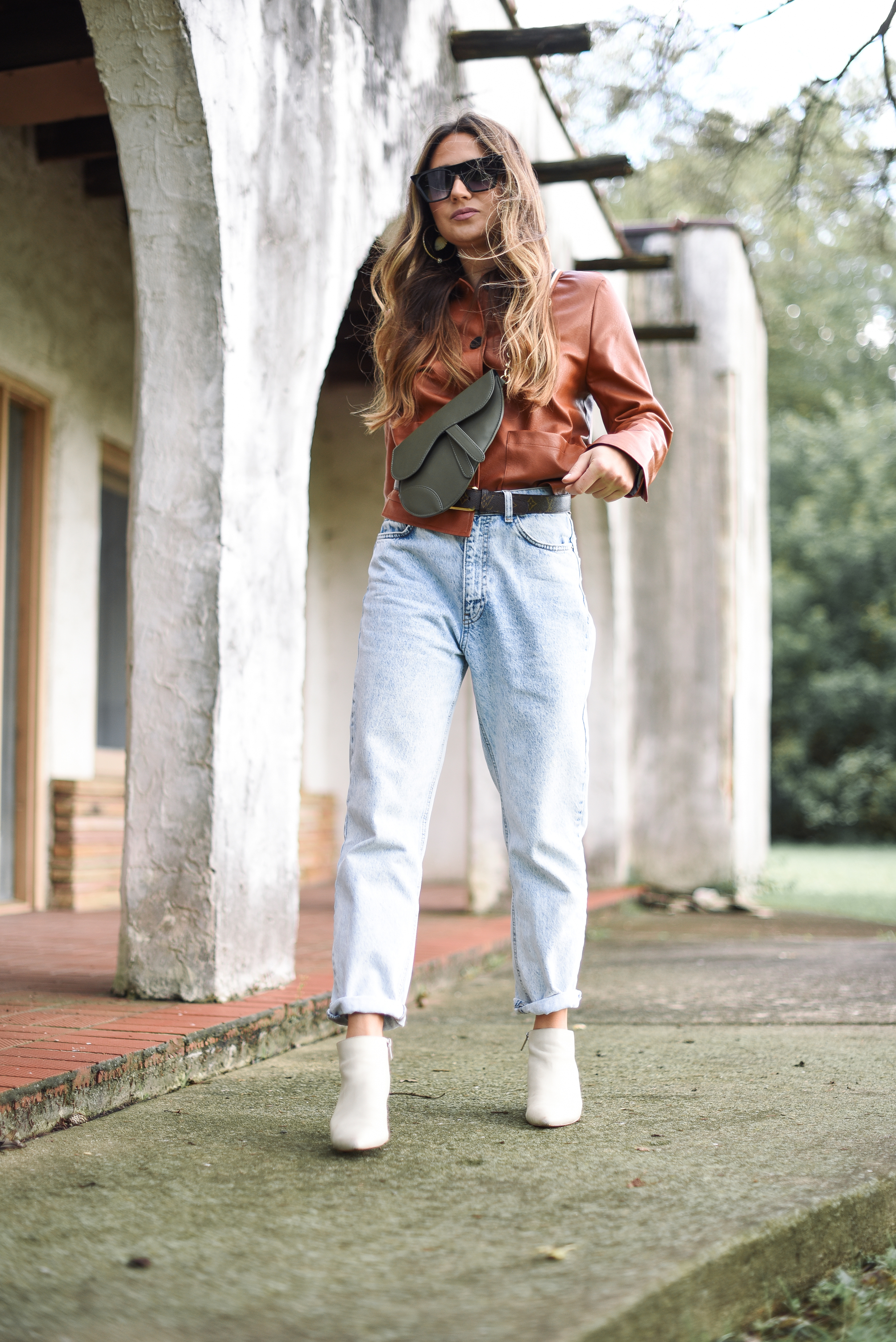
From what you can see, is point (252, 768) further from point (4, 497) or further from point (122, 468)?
point (122, 468)

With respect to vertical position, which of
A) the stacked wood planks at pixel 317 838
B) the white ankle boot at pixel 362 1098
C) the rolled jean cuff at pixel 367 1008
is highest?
the rolled jean cuff at pixel 367 1008

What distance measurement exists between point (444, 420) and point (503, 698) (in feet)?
1.67

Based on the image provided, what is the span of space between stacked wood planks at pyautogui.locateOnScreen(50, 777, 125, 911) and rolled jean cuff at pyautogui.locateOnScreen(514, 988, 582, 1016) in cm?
378

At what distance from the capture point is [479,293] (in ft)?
7.91

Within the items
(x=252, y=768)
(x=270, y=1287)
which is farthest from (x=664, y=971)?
(x=270, y=1287)

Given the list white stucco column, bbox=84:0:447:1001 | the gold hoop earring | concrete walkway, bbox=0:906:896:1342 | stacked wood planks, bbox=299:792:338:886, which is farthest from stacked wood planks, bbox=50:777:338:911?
the gold hoop earring

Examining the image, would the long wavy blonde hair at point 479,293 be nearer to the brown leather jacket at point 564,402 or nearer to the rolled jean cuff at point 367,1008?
the brown leather jacket at point 564,402

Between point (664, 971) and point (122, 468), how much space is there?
13.1 feet

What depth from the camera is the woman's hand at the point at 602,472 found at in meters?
2.19

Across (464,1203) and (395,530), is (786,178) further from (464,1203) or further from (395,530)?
(464,1203)

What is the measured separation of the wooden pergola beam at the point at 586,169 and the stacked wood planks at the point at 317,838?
13.2ft

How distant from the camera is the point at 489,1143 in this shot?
7.07 ft

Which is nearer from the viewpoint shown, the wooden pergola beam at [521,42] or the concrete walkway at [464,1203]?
the concrete walkway at [464,1203]

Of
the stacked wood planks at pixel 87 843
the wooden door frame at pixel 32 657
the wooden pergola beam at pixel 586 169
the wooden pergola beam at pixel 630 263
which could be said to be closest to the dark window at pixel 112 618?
the stacked wood planks at pixel 87 843
